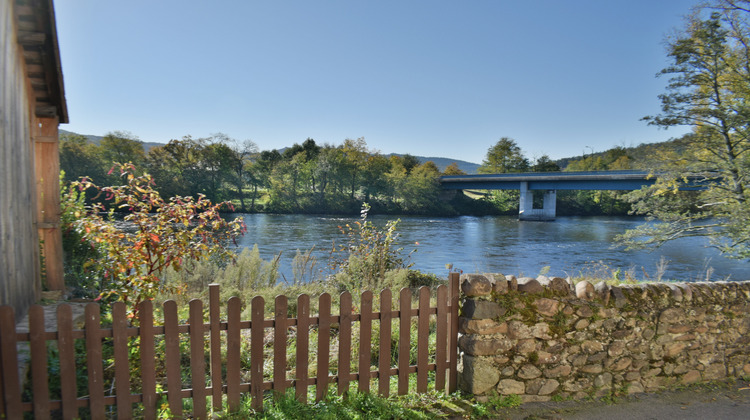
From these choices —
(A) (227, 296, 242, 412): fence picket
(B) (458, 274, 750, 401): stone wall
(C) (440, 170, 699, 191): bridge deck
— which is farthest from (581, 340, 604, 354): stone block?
(C) (440, 170, 699, 191): bridge deck

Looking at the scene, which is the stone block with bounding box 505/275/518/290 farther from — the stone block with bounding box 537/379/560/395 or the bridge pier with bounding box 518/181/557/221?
the bridge pier with bounding box 518/181/557/221

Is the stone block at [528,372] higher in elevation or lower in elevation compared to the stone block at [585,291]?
lower

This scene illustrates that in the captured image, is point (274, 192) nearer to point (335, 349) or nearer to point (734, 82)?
point (734, 82)

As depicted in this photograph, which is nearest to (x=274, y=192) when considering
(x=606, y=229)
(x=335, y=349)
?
(x=606, y=229)

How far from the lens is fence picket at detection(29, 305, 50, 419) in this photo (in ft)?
9.99

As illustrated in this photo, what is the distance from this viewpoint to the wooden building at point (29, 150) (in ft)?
16.7

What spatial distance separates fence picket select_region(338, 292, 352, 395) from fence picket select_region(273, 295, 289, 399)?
440 millimetres

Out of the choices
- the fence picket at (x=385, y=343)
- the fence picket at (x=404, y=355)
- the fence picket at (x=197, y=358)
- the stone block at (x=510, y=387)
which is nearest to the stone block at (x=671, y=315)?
the stone block at (x=510, y=387)

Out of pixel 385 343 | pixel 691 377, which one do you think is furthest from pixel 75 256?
pixel 691 377

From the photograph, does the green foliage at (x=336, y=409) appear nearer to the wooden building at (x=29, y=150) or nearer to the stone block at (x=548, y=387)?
the stone block at (x=548, y=387)

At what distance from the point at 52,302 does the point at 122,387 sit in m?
4.41

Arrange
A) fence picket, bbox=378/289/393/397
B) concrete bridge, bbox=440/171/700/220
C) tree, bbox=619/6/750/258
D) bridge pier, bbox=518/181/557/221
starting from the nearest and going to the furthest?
1. fence picket, bbox=378/289/393/397
2. tree, bbox=619/6/750/258
3. concrete bridge, bbox=440/171/700/220
4. bridge pier, bbox=518/181/557/221

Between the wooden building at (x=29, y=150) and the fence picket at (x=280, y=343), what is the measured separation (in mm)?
3104

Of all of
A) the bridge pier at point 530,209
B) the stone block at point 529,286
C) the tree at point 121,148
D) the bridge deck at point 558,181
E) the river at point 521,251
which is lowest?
the river at point 521,251
